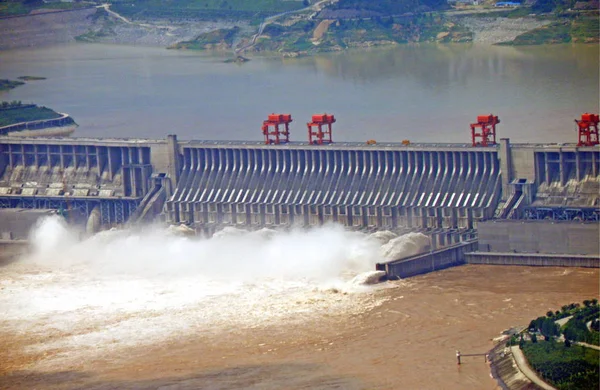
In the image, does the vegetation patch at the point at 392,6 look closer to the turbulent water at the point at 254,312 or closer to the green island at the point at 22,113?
the green island at the point at 22,113

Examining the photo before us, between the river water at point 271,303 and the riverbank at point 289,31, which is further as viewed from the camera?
the riverbank at point 289,31

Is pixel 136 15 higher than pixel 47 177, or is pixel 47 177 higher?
pixel 136 15

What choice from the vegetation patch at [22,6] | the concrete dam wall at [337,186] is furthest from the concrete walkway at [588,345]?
the vegetation patch at [22,6]

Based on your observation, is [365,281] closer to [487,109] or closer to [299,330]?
[299,330]

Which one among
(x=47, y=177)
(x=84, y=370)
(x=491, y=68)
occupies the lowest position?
(x=84, y=370)

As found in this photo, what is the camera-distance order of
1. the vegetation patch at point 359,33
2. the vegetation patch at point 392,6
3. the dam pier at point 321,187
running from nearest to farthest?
the dam pier at point 321,187, the vegetation patch at point 359,33, the vegetation patch at point 392,6

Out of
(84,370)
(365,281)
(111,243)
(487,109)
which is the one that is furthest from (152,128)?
(84,370)
